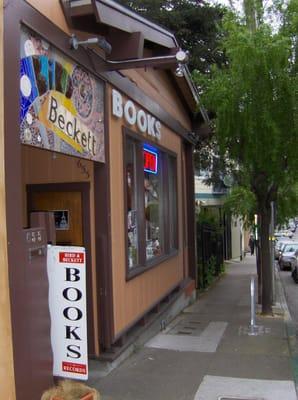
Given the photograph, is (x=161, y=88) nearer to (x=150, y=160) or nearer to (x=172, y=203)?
(x=150, y=160)

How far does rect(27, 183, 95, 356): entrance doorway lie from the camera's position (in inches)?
267

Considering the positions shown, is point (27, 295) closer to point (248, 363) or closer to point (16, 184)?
point (16, 184)

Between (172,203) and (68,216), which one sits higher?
(172,203)

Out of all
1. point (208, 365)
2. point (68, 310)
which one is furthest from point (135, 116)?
point (68, 310)

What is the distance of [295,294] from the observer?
1812 centimetres

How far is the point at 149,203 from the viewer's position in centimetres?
968

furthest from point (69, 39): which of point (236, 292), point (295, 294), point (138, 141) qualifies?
point (295, 294)

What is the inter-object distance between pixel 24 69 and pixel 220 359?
494 cm

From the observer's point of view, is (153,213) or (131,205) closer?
(131,205)

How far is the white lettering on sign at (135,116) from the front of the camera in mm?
7351

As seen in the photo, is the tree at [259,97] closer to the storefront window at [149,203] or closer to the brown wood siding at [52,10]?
the storefront window at [149,203]

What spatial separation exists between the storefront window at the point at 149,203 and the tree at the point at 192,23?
21.5ft

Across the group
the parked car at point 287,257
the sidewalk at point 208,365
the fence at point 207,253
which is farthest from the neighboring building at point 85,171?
the parked car at point 287,257

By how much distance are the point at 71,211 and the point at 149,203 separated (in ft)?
9.63
